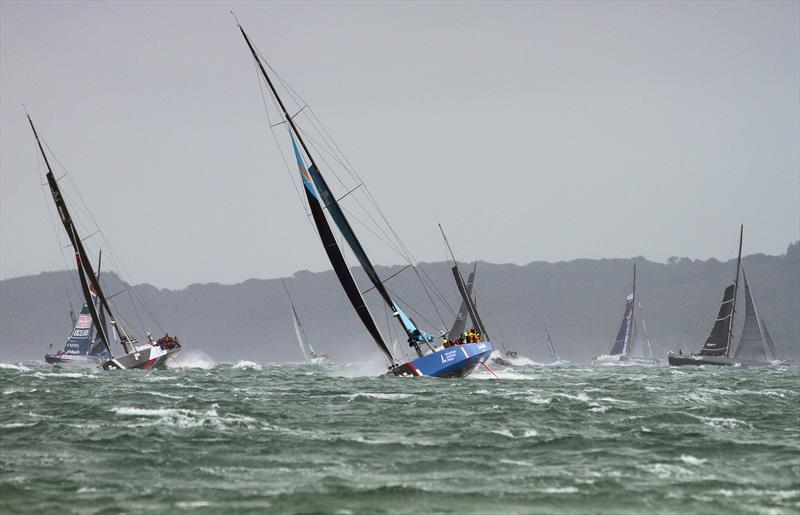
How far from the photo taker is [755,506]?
15469mm

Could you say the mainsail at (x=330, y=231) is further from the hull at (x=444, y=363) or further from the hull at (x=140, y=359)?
the hull at (x=140, y=359)

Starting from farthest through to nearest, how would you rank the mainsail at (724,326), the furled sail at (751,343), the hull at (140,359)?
the furled sail at (751,343) < the mainsail at (724,326) < the hull at (140,359)

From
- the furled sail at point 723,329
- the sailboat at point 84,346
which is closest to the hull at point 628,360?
the furled sail at point 723,329

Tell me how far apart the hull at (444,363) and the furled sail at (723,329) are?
193ft

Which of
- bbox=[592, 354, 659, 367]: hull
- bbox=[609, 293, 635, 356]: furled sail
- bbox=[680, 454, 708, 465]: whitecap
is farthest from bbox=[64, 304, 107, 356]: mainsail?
bbox=[609, 293, 635, 356]: furled sail

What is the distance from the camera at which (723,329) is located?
99.6 m

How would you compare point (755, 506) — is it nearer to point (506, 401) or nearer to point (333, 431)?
point (333, 431)

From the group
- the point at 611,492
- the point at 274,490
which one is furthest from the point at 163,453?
the point at 611,492

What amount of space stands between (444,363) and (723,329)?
6341 centimetres

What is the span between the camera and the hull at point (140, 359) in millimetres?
63281

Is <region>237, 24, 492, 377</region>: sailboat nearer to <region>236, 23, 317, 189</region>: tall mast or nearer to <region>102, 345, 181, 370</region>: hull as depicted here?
<region>236, 23, 317, 189</region>: tall mast

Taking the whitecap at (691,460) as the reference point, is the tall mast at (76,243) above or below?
above

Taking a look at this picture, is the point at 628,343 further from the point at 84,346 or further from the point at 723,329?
the point at 84,346

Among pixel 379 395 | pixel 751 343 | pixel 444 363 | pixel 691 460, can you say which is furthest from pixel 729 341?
pixel 691 460
